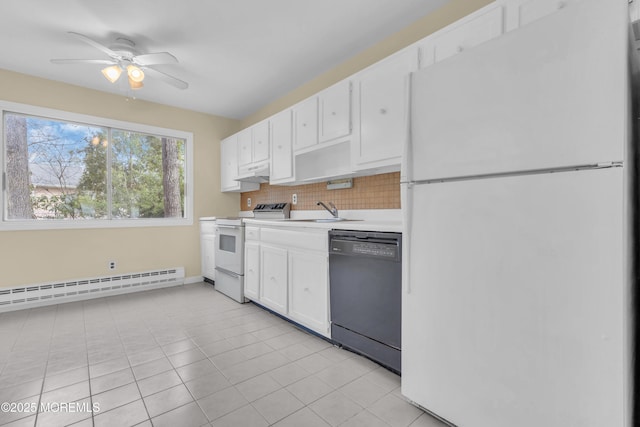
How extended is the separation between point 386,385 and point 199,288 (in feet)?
10.2

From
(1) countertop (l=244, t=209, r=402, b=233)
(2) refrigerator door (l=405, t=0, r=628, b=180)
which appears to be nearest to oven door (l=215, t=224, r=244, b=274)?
(1) countertop (l=244, t=209, r=402, b=233)

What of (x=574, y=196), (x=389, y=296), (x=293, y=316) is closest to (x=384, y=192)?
(x=389, y=296)

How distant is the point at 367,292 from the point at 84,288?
3574 mm

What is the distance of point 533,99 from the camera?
112cm

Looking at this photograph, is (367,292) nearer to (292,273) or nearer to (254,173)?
(292,273)

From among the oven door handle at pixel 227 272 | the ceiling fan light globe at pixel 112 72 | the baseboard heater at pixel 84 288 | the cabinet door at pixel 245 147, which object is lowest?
the baseboard heater at pixel 84 288

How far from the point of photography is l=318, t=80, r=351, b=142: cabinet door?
8.30 ft

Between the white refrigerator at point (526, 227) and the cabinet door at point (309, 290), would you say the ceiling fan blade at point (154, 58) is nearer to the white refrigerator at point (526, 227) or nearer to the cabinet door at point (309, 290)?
the cabinet door at point (309, 290)

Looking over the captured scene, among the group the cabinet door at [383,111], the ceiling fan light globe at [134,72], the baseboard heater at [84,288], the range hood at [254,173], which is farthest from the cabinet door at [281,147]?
the baseboard heater at [84,288]

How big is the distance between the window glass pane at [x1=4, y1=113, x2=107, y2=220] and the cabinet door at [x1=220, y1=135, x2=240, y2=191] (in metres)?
1.52

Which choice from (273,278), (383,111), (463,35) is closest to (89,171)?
(273,278)

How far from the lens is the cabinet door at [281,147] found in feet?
10.4

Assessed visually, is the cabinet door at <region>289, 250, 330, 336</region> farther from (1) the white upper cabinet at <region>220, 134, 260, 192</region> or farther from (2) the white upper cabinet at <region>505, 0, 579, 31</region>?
(1) the white upper cabinet at <region>220, 134, 260, 192</region>

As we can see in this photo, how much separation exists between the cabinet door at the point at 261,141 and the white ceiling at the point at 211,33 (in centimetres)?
52
